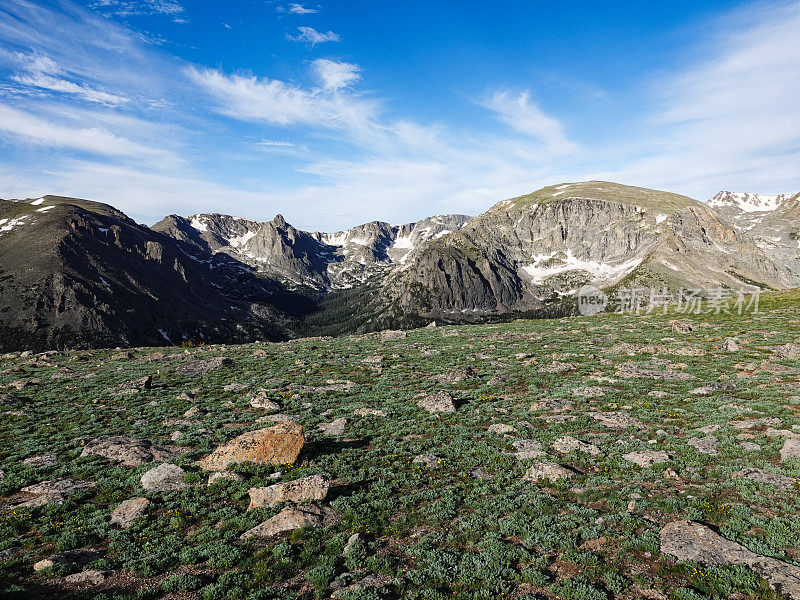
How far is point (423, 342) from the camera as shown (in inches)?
2200

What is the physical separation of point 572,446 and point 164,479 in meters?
21.3

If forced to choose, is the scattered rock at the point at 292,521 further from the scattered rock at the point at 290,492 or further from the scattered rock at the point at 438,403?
the scattered rock at the point at 438,403

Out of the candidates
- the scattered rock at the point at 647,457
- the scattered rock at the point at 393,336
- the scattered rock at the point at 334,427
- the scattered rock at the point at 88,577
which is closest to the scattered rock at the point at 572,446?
the scattered rock at the point at 647,457

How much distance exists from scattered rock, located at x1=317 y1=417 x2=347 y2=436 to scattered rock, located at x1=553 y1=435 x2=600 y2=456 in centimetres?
1311

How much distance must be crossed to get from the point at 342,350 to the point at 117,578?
130ft

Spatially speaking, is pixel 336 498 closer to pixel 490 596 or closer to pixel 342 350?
pixel 490 596

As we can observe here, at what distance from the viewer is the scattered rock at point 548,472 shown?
57.9ft

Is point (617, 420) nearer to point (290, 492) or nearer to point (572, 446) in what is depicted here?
point (572, 446)

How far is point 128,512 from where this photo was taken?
50.5 feet

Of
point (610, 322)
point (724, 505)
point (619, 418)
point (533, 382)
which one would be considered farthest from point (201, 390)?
point (610, 322)

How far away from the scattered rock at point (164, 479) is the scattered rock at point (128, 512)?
1.19m

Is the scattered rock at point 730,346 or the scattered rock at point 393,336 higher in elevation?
the scattered rock at point 730,346

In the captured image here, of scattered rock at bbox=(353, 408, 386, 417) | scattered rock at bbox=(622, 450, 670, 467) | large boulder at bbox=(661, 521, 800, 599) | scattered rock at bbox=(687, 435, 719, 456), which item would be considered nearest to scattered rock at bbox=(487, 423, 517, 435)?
scattered rock at bbox=(622, 450, 670, 467)

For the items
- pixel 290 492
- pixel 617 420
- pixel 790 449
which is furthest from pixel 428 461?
pixel 790 449
